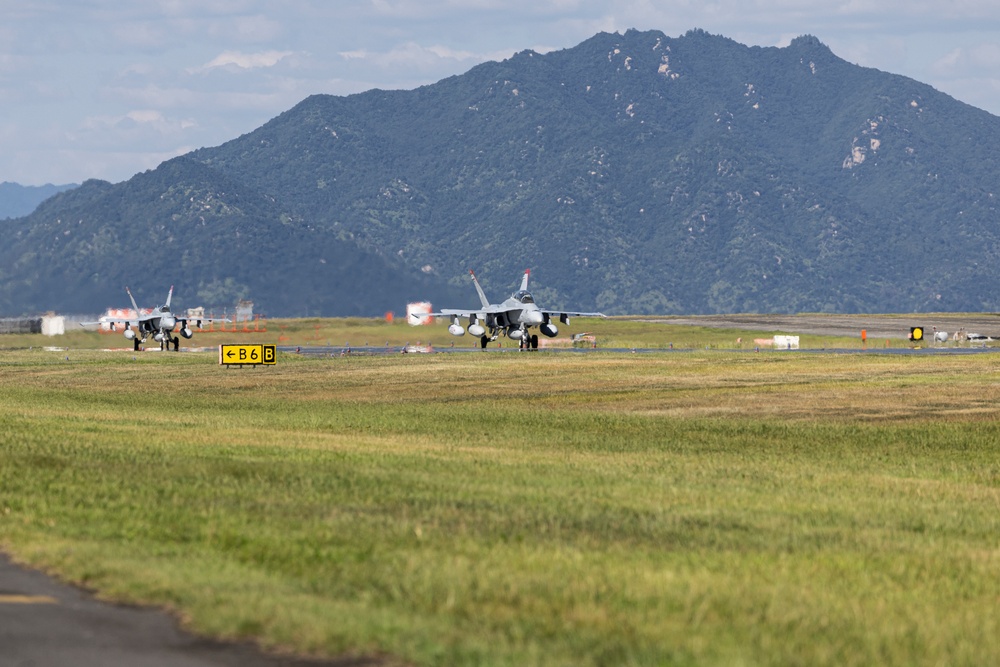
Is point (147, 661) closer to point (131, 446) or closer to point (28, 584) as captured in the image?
point (28, 584)

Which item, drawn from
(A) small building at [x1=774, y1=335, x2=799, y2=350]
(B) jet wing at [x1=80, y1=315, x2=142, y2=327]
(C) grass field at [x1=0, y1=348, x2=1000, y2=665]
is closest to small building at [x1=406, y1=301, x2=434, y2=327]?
(B) jet wing at [x1=80, y1=315, x2=142, y2=327]

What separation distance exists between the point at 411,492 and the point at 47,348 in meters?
120

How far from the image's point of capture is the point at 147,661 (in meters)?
12.0

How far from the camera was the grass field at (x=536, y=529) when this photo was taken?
13.3m

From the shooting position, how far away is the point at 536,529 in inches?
786

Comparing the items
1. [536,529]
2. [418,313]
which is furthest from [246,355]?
[536,529]

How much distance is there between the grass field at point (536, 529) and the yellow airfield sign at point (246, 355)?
46.1 metres

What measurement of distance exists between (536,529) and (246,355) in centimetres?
7922

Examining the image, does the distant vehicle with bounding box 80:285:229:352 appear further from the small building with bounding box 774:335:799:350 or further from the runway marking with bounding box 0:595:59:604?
the runway marking with bounding box 0:595:59:604

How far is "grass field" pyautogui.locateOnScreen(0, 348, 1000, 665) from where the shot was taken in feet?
43.6

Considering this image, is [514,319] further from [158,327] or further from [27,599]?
[27,599]

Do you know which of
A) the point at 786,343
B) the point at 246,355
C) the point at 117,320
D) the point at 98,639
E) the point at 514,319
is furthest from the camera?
the point at 117,320

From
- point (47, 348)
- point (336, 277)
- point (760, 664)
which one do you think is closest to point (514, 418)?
point (760, 664)

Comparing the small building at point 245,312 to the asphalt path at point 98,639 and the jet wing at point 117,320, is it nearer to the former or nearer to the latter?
the jet wing at point 117,320
